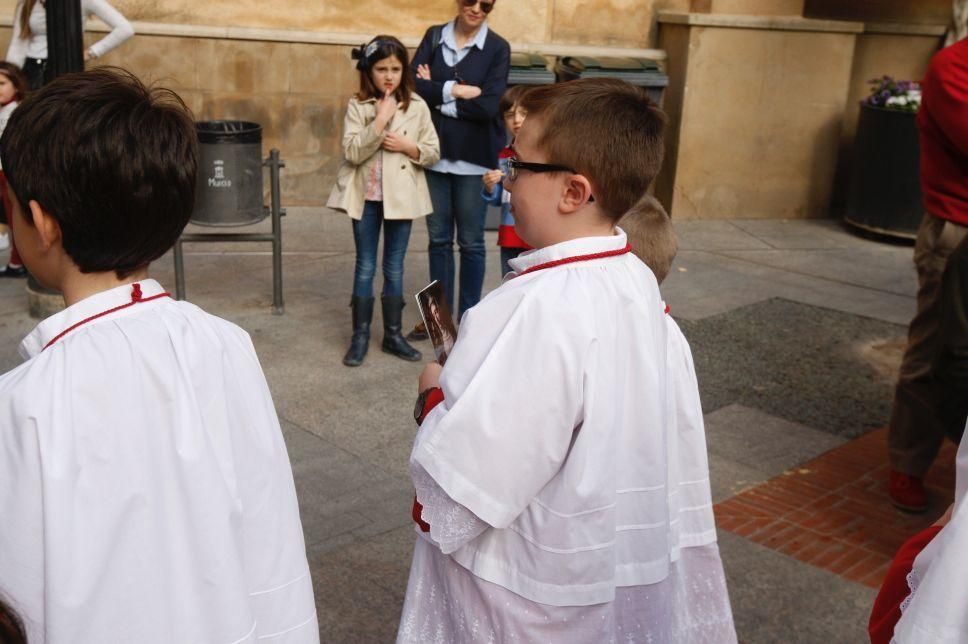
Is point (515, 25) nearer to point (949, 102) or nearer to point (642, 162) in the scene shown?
point (949, 102)

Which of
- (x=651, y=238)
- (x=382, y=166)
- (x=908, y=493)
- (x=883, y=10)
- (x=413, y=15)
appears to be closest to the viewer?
(x=651, y=238)

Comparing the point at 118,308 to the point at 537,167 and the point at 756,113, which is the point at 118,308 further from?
the point at 756,113

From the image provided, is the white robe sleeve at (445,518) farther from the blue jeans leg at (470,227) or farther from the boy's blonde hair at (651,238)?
the blue jeans leg at (470,227)

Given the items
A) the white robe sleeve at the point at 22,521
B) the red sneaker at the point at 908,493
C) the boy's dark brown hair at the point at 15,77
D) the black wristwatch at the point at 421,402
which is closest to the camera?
the white robe sleeve at the point at 22,521

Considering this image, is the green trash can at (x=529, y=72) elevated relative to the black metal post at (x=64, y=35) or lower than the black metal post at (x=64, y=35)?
lower

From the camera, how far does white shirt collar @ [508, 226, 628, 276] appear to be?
2.44 metres

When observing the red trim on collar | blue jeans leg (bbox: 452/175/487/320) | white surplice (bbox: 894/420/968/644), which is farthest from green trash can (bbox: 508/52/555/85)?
white surplice (bbox: 894/420/968/644)

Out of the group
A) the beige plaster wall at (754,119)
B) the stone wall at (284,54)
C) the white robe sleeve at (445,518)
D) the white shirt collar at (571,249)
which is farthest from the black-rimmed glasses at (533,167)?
the beige plaster wall at (754,119)

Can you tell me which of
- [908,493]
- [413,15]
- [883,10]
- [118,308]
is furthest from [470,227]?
[883,10]

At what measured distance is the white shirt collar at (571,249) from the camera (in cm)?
244

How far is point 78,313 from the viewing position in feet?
6.21

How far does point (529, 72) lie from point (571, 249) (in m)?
7.11

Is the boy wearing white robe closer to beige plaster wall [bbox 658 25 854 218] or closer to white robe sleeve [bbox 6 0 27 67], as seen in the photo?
white robe sleeve [bbox 6 0 27 67]

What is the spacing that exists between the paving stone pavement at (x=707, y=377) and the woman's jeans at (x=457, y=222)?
1.70ft
